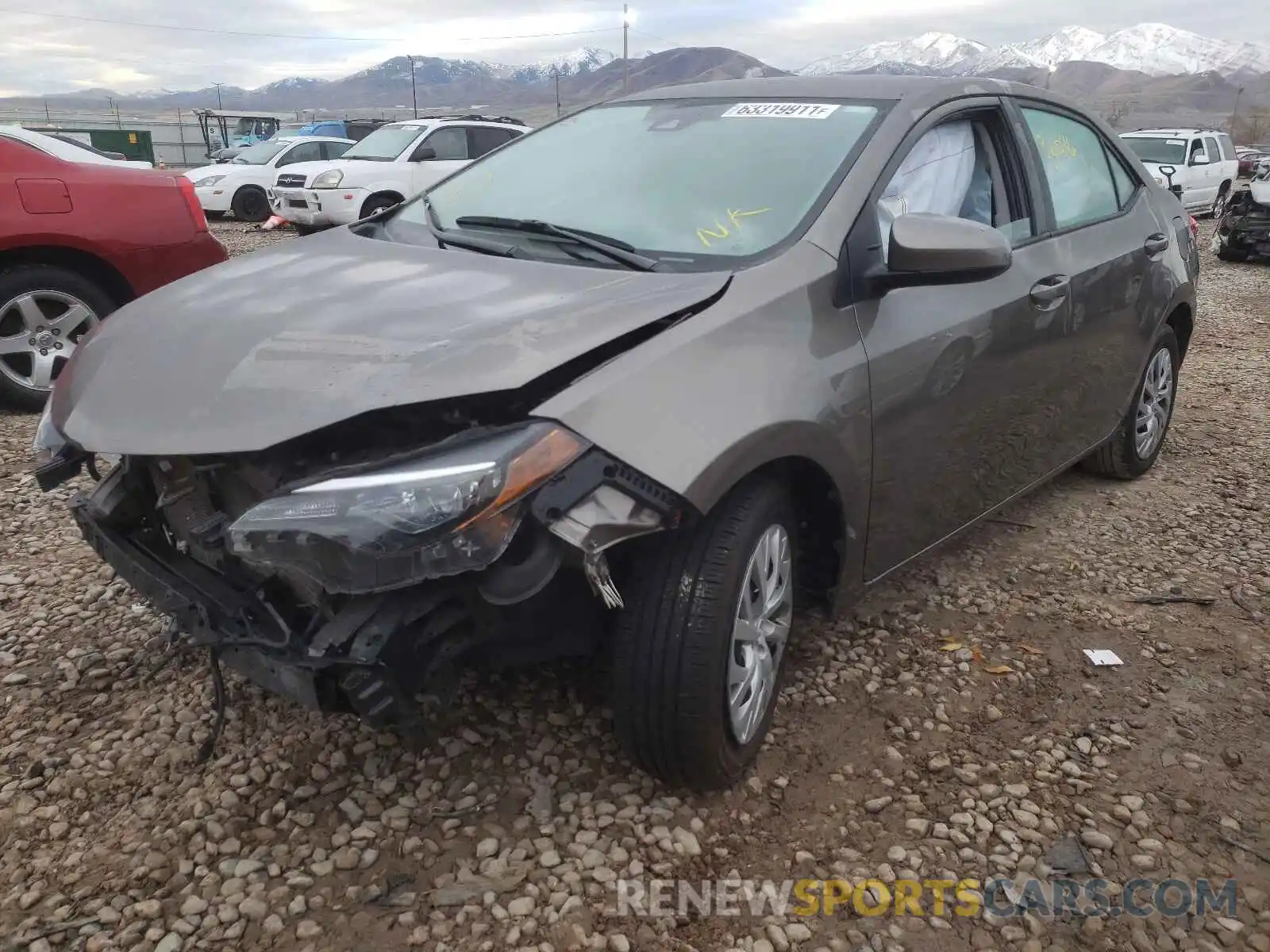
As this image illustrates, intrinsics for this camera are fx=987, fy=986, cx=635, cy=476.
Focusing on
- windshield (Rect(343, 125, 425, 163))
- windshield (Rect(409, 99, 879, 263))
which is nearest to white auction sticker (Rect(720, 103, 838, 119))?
windshield (Rect(409, 99, 879, 263))

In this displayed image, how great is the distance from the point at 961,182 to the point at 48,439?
104 inches

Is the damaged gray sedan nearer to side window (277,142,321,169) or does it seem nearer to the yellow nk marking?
the yellow nk marking

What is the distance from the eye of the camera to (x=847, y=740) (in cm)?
263

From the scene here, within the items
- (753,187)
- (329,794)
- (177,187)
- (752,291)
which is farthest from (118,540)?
(177,187)

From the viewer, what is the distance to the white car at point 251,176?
16.0 metres

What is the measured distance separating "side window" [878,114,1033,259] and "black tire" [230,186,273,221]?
15.0 m

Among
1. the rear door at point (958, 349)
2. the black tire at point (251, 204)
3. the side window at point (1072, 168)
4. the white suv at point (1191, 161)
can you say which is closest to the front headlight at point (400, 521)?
the rear door at point (958, 349)

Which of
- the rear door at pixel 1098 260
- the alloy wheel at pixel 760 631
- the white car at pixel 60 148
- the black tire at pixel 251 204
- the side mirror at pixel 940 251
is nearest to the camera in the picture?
the alloy wheel at pixel 760 631

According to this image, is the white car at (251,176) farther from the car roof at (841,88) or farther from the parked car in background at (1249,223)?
the car roof at (841,88)

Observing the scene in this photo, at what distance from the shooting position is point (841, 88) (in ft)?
9.90

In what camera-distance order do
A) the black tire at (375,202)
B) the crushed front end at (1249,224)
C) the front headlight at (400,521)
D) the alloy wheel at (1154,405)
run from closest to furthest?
the front headlight at (400,521), the alloy wheel at (1154,405), the crushed front end at (1249,224), the black tire at (375,202)

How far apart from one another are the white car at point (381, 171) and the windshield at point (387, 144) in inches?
0.4

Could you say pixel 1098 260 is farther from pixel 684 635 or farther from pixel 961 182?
pixel 684 635

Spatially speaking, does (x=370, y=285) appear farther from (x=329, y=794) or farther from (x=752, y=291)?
(x=329, y=794)
